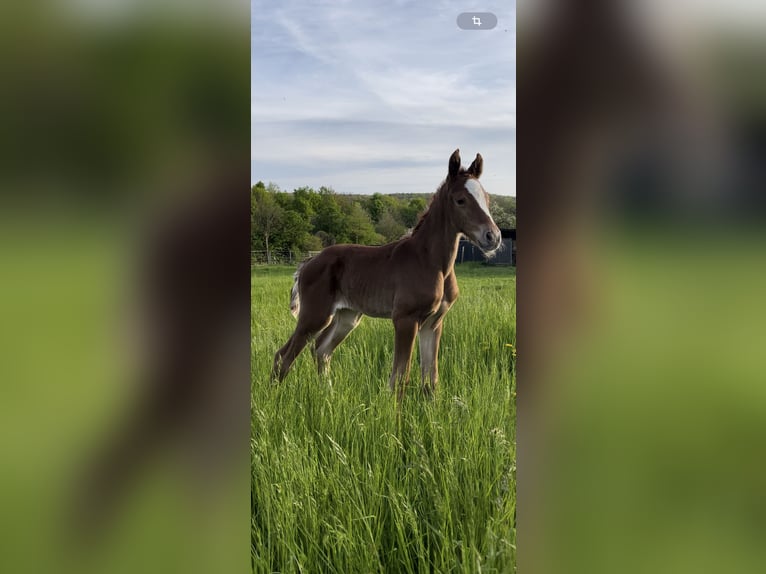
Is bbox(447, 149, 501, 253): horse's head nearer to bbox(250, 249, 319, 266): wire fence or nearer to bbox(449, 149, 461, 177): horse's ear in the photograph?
bbox(449, 149, 461, 177): horse's ear

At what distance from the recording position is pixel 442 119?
2.02 feet

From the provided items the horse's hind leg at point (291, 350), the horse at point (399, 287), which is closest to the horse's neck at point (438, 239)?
the horse at point (399, 287)
